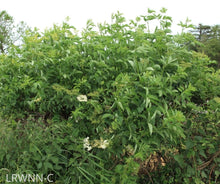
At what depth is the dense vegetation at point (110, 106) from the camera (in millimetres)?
2156

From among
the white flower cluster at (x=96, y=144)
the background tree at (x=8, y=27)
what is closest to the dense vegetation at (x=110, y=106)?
the white flower cluster at (x=96, y=144)

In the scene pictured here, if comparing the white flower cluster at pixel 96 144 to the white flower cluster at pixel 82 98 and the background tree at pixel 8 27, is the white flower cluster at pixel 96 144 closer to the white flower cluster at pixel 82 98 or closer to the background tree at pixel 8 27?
the white flower cluster at pixel 82 98

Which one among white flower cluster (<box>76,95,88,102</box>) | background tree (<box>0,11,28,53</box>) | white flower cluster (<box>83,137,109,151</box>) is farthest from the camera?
background tree (<box>0,11,28,53</box>)

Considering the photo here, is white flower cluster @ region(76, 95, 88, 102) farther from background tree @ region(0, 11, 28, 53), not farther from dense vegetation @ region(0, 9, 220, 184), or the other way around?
background tree @ region(0, 11, 28, 53)

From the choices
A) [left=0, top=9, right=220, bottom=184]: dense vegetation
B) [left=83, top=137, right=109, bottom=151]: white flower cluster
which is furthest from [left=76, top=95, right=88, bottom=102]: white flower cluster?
[left=83, top=137, right=109, bottom=151]: white flower cluster

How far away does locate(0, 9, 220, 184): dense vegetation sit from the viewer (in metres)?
2.16

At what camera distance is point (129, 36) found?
2.76 m

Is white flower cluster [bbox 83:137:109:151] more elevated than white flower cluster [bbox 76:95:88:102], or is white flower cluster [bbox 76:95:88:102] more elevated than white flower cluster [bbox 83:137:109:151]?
white flower cluster [bbox 76:95:88:102]

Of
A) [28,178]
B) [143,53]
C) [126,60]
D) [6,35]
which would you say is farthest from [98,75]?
[6,35]

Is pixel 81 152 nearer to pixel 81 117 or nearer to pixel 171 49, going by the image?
pixel 81 117

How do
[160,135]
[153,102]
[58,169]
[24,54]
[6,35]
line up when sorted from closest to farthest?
[153,102] → [160,135] → [58,169] → [24,54] → [6,35]

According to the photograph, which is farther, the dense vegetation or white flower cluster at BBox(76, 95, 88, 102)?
white flower cluster at BBox(76, 95, 88, 102)

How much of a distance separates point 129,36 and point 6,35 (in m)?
20.6

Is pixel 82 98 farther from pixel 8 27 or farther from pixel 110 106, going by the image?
pixel 8 27
